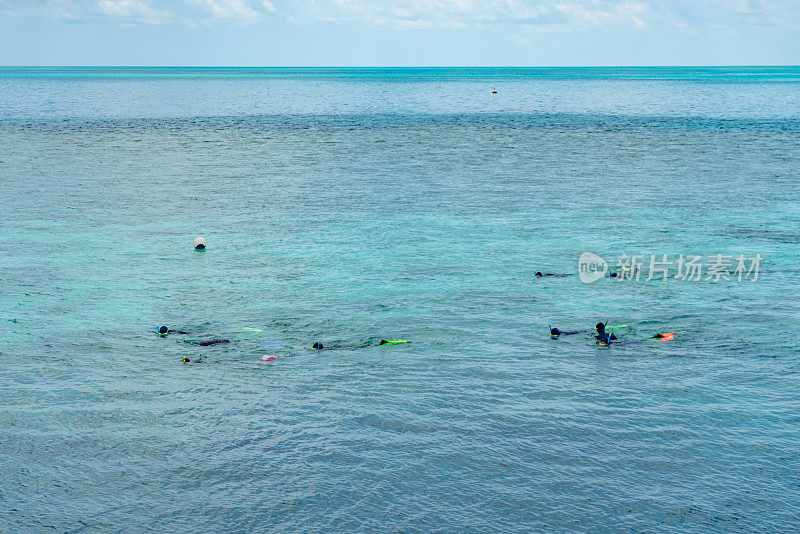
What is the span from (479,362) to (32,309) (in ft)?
69.3

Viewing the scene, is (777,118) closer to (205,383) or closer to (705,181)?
(705,181)

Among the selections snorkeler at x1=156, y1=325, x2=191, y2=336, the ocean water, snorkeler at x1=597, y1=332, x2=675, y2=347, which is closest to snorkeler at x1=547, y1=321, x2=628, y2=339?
snorkeler at x1=597, y1=332, x2=675, y2=347

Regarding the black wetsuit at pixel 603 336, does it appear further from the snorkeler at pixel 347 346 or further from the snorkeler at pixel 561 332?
the snorkeler at pixel 347 346

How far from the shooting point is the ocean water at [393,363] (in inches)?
833

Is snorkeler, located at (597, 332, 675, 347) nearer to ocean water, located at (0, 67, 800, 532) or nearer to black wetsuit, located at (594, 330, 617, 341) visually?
black wetsuit, located at (594, 330, 617, 341)

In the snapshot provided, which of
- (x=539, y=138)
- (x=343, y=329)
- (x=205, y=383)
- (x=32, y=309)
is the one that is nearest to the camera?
(x=205, y=383)

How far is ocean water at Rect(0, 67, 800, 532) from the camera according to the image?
2116 centimetres

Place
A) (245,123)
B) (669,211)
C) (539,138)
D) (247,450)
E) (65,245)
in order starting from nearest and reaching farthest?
(247,450)
(65,245)
(669,211)
(539,138)
(245,123)

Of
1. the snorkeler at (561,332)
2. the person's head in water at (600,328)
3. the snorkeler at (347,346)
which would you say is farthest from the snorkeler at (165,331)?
the person's head in water at (600,328)

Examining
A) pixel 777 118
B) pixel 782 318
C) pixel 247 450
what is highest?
pixel 777 118

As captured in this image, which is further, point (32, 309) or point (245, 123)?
point (245, 123)

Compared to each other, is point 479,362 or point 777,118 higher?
point 777,118

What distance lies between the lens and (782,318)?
34375mm

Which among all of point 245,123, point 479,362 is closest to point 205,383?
point 479,362
